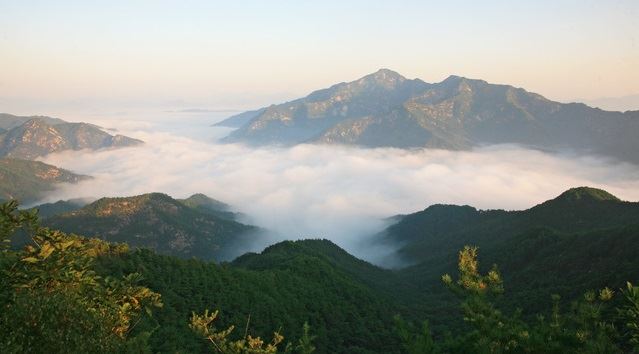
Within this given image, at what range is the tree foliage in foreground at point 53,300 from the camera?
19000mm

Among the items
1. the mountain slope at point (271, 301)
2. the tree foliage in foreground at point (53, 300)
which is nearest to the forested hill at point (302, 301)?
the tree foliage in foreground at point (53, 300)

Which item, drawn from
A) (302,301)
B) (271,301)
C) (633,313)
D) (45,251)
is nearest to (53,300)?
(45,251)

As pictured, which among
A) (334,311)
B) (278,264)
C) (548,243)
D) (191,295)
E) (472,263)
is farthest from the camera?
(548,243)

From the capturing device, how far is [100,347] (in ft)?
65.1

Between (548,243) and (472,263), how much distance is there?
18887 cm

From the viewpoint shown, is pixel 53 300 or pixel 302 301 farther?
pixel 302 301

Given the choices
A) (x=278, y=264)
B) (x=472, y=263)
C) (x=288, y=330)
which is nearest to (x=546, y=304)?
(x=288, y=330)

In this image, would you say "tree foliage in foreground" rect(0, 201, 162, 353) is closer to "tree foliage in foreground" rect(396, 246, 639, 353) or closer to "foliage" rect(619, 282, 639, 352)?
"tree foliage in foreground" rect(396, 246, 639, 353)

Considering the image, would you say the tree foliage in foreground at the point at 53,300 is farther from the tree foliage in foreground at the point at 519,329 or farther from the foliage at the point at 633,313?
the foliage at the point at 633,313

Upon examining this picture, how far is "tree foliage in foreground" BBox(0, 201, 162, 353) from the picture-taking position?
1900 cm

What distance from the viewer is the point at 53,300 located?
19328mm

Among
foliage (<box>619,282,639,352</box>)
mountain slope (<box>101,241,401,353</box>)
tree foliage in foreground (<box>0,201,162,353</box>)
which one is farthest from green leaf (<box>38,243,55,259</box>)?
mountain slope (<box>101,241,401,353</box>)

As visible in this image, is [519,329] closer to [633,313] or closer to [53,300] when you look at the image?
[633,313]

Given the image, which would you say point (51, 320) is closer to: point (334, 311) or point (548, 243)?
point (334, 311)
